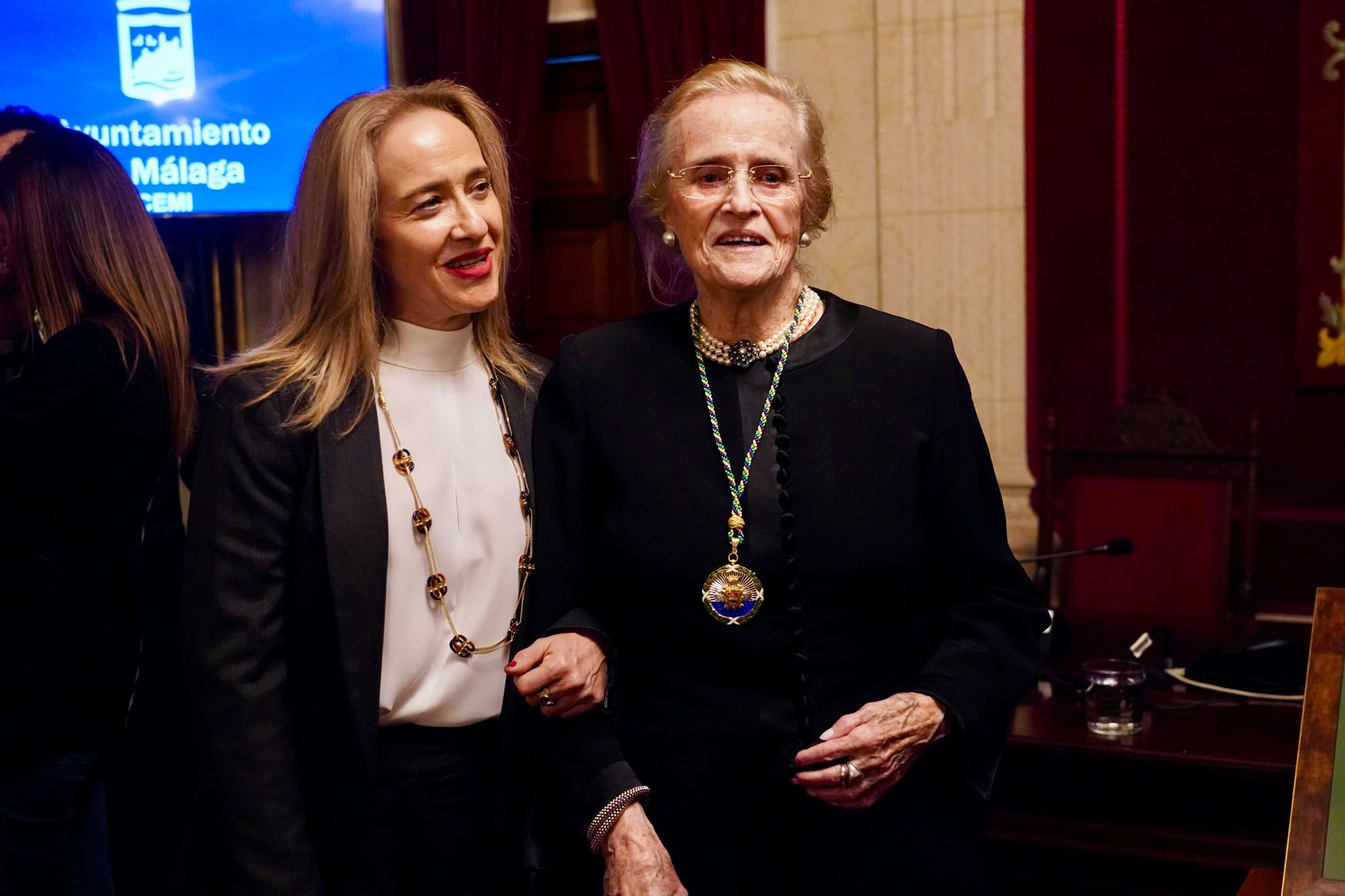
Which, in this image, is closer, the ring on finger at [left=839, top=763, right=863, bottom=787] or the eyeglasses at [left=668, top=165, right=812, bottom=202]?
the ring on finger at [left=839, top=763, right=863, bottom=787]

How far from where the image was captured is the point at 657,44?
4.57 metres

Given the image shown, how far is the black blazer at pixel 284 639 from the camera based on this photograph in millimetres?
1465

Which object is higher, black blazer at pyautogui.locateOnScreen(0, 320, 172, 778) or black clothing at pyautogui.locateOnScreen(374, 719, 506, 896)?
black blazer at pyautogui.locateOnScreen(0, 320, 172, 778)

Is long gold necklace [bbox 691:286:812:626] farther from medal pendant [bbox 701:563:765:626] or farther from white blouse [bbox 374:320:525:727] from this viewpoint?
white blouse [bbox 374:320:525:727]

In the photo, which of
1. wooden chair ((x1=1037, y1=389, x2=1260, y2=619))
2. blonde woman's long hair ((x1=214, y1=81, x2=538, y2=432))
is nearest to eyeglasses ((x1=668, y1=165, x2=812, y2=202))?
blonde woman's long hair ((x1=214, y1=81, x2=538, y2=432))

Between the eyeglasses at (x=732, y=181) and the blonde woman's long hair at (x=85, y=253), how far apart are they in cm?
100

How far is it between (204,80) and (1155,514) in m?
3.70

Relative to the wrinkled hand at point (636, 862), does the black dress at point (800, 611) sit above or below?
above

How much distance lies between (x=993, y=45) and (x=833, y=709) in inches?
130

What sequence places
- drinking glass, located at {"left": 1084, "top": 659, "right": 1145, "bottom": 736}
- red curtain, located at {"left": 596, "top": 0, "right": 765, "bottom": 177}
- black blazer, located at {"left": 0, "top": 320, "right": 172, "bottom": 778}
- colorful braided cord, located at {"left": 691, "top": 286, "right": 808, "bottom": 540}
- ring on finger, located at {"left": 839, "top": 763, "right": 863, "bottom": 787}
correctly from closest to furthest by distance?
ring on finger, located at {"left": 839, "top": 763, "right": 863, "bottom": 787} → colorful braided cord, located at {"left": 691, "top": 286, "right": 808, "bottom": 540} → black blazer, located at {"left": 0, "top": 320, "right": 172, "bottom": 778} → drinking glass, located at {"left": 1084, "top": 659, "right": 1145, "bottom": 736} → red curtain, located at {"left": 596, "top": 0, "right": 765, "bottom": 177}

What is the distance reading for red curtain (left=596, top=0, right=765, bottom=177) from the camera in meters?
4.45

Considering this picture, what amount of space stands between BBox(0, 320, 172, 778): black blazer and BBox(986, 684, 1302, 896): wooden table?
1.46 meters

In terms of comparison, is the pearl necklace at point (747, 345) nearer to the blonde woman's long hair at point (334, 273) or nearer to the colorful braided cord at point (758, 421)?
the colorful braided cord at point (758, 421)

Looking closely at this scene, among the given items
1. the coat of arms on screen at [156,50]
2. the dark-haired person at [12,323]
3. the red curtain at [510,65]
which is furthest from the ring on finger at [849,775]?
the coat of arms on screen at [156,50]
